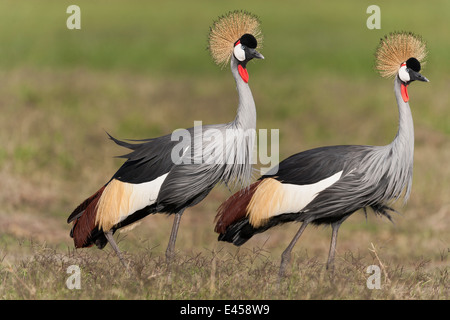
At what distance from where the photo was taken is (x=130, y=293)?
5.30 metres

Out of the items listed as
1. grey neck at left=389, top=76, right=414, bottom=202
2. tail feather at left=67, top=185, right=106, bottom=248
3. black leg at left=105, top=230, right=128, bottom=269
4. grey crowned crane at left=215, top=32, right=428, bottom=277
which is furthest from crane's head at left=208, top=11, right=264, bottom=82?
black leg at left=105, top=230, right=128, bottom=269

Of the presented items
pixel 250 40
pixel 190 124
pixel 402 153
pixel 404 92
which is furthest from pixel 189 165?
pixel 190 124

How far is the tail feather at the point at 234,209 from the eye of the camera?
19.4 ft

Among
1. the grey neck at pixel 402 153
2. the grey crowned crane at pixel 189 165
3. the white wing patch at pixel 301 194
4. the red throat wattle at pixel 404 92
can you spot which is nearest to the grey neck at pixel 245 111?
the grey crowned crane at pixel 189 165

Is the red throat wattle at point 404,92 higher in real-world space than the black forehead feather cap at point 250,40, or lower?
lower

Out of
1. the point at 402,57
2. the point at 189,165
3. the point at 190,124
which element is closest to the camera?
the point at 189,165

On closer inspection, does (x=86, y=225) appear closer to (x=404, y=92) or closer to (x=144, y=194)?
(x=144, y=194)

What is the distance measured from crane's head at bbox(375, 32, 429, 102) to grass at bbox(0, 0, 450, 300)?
1.21m

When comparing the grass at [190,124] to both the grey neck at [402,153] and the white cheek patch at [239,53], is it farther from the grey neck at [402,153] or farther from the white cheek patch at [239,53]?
the white cheek patch at [239,53]

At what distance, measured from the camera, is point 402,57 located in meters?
6.13

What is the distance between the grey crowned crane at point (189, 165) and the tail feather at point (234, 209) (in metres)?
0.11

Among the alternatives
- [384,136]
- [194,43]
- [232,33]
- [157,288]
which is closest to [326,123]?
[384,136]

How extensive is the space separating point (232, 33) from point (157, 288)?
2080 millimetres

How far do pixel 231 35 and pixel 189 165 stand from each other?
1.11 m
